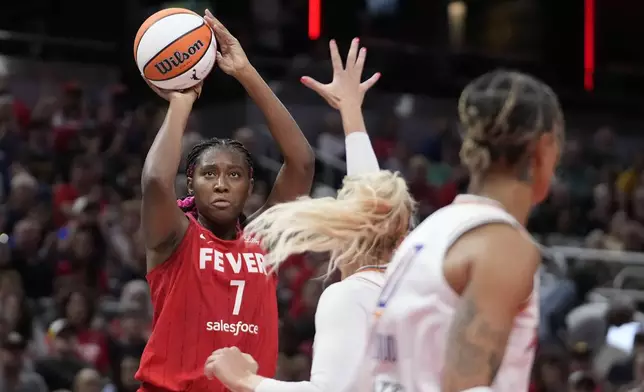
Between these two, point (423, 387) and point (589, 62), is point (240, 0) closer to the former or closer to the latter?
point (589, 62)

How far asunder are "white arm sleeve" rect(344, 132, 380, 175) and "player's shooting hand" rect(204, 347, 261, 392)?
1.18 m

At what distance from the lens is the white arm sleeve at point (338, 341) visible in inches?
130

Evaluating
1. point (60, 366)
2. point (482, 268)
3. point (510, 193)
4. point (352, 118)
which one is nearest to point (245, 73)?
point (352, 118)

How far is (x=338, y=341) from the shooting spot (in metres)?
3.33

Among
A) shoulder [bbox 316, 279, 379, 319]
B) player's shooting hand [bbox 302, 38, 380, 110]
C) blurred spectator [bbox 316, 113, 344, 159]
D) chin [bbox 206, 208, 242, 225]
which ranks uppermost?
player's shooting hand [bbox 302, 38, 380, 110]

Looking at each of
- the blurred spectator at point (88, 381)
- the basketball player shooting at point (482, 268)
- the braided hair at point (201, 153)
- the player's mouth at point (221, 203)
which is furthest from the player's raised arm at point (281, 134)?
the blurred spectator at point (88, 381)

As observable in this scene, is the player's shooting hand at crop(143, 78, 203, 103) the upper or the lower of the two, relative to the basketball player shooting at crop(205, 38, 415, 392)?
upper

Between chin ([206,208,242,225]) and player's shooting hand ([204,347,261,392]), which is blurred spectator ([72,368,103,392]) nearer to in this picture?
chin ([206,208,242,225])

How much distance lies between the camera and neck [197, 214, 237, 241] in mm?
4367

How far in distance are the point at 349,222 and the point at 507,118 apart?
36.7 inches

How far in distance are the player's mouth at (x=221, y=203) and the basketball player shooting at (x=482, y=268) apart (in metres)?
1.68

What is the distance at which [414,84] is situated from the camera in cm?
1448

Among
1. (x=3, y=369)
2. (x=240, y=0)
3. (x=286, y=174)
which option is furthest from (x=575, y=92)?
(x=286, y=174)

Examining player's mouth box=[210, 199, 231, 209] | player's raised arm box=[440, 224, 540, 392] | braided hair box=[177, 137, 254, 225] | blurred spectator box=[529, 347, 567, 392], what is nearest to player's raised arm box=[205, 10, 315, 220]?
braided hair box=[177, 137, 254, 225]
